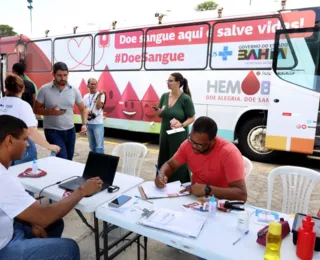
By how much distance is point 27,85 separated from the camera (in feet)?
16.4

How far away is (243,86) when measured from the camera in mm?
5070

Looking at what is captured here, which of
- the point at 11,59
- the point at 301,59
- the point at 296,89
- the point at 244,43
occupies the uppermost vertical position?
the point at 244,43

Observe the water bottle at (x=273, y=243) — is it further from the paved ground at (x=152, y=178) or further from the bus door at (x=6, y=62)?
the bus door at (x=6, y=62)

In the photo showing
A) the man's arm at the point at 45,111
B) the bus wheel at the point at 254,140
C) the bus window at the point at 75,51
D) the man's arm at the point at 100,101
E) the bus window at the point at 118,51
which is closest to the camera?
the man's arm at the point at 45,111

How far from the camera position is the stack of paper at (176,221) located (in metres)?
1.49

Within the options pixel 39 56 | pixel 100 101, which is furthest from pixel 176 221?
pixel 39 56

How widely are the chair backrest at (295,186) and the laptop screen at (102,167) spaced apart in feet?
4.35

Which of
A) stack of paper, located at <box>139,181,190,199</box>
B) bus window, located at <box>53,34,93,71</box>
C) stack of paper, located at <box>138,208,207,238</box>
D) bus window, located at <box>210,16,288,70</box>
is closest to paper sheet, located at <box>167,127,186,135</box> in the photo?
stack of paper, located at <box>139,181,190,199</box>

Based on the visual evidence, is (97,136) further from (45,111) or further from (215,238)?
(215,238)

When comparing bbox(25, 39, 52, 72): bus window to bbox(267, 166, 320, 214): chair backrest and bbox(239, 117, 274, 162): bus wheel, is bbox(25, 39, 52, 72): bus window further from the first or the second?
bbox(267, 166, 320, 214): chair backrest

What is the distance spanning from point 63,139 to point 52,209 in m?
1.95

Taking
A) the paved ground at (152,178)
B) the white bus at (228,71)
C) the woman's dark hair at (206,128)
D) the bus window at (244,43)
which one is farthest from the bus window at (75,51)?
the woman's dark hair at (206,128)

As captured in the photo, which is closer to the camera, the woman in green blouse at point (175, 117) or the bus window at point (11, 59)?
the woman in green blouse at point (175, 117)

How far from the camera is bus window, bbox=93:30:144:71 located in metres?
6.12
